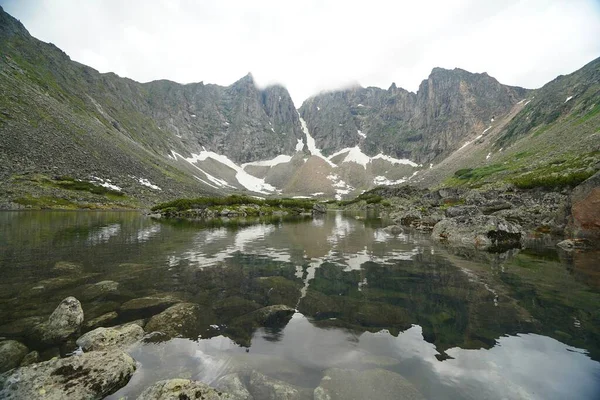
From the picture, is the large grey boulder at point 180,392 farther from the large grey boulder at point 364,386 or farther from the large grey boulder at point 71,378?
the large grey boulder at point 364,386

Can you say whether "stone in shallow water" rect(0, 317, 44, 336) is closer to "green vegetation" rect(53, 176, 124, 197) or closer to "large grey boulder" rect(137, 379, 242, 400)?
"large grey boulder" rect(137, 379, 242, 400)

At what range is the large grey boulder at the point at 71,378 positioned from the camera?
5867 mm

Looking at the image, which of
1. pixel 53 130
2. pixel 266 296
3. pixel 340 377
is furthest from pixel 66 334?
pixel 53 130

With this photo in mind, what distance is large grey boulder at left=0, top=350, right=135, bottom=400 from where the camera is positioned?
19.2 feet

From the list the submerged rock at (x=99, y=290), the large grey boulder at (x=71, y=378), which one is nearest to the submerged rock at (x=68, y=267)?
the submerged rock at (x=99, y=290)

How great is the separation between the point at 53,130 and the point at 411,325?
154m

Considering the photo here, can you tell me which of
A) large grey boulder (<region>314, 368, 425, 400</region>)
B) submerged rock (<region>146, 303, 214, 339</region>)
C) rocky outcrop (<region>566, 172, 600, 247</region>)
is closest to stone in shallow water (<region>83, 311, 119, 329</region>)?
submerged rock (<region>146, 303, 214, 339</region>)

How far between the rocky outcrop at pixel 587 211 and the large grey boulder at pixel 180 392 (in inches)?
1285

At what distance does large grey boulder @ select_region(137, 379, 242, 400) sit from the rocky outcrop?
32.6 meters

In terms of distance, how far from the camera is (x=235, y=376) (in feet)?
22.6

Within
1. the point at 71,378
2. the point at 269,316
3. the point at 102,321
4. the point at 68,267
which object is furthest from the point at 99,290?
the point at 269,316

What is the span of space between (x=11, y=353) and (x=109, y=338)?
2.12 m

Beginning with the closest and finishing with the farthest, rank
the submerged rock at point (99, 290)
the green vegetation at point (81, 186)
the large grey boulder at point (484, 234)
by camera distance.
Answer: the submerged rock at point (99, 290) < the large grey boulder at point (484, 234) < the green vegetation at point (81, 186)

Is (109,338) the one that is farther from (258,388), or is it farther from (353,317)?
(353,317)
